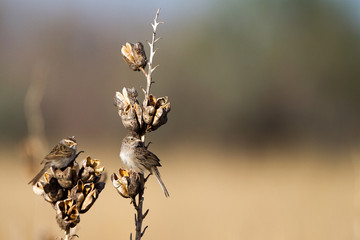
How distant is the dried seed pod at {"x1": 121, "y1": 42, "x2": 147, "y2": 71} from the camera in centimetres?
275

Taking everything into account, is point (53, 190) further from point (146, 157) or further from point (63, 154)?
point (146, 157)

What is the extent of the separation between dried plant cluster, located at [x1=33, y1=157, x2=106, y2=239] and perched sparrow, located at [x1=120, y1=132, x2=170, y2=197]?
0.20 metres

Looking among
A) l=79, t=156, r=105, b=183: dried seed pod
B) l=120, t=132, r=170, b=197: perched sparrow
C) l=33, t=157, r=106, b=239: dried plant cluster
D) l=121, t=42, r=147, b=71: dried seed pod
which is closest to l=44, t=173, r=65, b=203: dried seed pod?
l=33, t=157, r=106, b=239: dried plant cluster

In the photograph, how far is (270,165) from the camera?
19.0m

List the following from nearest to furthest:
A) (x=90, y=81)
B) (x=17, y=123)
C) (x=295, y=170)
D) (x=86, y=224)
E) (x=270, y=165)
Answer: (x=86, y=224), (x=295, y=170), (x=270, y=165), (x=17, y=123), (x=90, y=81)

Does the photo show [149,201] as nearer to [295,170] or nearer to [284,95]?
[295,170]

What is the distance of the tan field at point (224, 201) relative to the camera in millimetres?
7359

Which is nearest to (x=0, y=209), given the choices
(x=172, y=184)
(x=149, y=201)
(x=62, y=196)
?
(x=149, y=201)

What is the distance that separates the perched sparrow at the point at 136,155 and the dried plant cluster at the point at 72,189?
0.20 meters

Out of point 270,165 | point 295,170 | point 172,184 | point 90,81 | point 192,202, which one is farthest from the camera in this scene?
point 90,81

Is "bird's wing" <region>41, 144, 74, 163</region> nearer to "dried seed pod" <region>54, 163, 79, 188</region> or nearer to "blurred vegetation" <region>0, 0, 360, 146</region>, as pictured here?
"dried seed pod" <region>54, 163, 79, 188</region>

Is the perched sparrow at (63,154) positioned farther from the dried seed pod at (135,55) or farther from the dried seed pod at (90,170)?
the dried seed pod at (135,55)

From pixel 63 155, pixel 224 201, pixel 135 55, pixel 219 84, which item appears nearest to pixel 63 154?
pixel 63 155

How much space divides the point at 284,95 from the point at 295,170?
753cm
